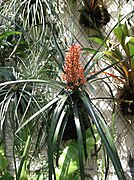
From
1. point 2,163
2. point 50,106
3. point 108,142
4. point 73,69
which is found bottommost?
point 2,163

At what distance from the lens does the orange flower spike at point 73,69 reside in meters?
1.24

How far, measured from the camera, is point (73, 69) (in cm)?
125

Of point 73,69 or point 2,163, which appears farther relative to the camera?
point 2,163

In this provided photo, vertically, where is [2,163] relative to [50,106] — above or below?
below

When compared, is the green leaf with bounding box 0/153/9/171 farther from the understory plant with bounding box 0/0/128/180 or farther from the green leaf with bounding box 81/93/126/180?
the green leaf with bounding box 81/93/126/180

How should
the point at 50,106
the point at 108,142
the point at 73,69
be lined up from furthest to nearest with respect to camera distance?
the point at 50,106
the point at 73,69
the point at 108,142

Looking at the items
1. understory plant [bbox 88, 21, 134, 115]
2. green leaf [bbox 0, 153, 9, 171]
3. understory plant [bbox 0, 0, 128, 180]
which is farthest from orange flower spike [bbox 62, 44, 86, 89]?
green leaf [bbox 0, 153, 9, 171]

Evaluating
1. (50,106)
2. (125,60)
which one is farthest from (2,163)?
(125,60)

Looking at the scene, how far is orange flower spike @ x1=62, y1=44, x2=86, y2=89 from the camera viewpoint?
124 cm

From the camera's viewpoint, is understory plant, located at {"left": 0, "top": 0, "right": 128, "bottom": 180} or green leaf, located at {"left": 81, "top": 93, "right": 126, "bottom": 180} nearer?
green leaf, located at {"left": 81, "top": 93, "right": 126, "bottom": 180}

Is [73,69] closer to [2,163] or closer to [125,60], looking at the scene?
[125,60]

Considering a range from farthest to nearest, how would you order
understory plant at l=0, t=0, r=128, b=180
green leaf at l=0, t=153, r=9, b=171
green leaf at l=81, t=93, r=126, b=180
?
1. green leaf at l=0, t=153, r=9, b=171
2. understory plant at l=0, t=0, r=128, b=180
3. green leaf at l=81, t=93, r=126, b=180

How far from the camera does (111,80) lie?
1978 millimetres

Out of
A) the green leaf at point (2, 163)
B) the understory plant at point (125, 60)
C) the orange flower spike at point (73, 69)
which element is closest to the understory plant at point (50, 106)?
the orange flower spike at point (73, 69)
